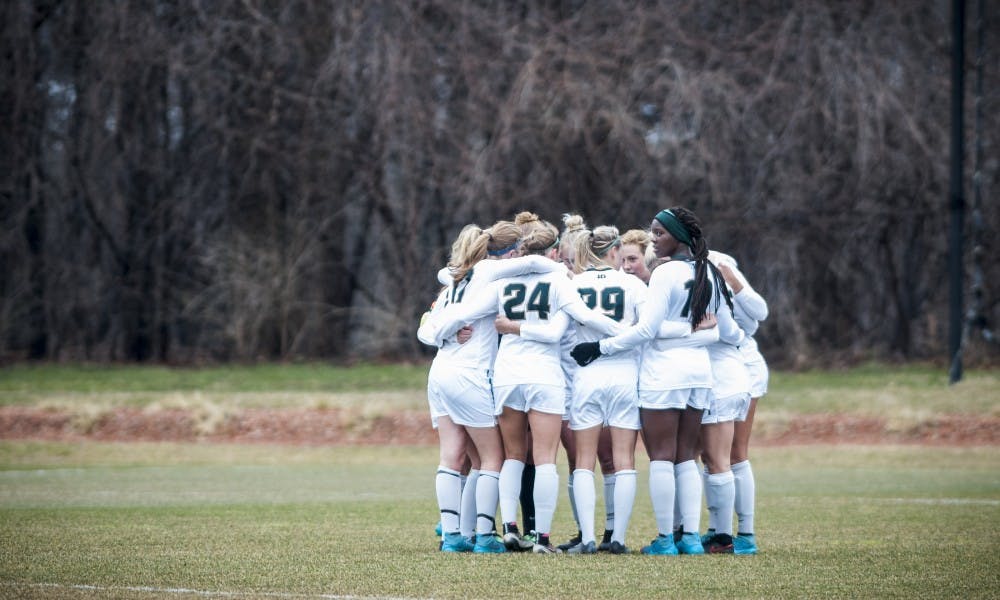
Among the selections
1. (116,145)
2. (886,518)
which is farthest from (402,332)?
(886,518)

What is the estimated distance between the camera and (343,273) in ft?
103

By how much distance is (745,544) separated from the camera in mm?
9203

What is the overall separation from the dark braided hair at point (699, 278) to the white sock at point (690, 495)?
97 cm

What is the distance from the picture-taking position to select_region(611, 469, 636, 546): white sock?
9.01 metres

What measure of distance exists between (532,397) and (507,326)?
498 mm

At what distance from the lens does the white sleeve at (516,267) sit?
29.8 feet

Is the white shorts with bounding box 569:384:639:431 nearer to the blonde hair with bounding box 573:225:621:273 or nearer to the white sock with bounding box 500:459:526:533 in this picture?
the white sock with bounding box 500:459:526:533

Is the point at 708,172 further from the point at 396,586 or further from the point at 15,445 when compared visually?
the point at 396,586

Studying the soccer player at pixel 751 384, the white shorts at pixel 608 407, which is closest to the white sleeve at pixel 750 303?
the soccer player at pixel 751 384

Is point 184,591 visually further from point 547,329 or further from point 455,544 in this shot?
point 547,329

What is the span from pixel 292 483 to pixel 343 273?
1565cm

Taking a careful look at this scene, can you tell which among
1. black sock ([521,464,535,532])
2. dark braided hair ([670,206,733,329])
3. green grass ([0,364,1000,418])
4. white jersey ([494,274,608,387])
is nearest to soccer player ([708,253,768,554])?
dark braided hair ([670,206,733,329])

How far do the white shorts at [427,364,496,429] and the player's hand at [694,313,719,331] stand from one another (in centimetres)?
146

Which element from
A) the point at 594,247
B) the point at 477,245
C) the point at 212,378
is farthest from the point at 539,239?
the point at 212,378
